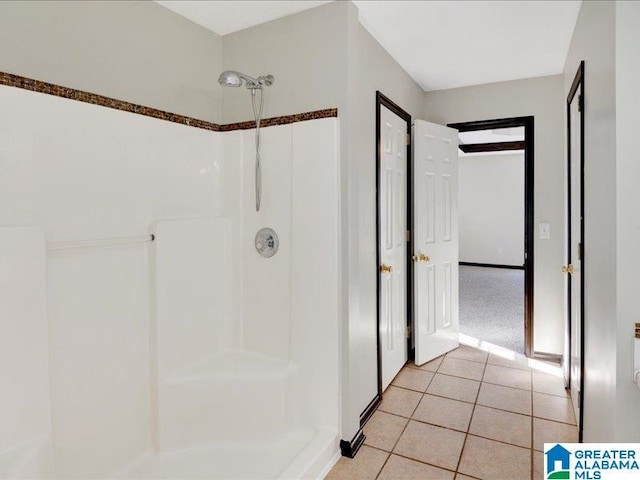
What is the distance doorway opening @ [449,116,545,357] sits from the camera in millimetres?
5349

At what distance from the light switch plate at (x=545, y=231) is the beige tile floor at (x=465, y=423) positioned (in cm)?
104

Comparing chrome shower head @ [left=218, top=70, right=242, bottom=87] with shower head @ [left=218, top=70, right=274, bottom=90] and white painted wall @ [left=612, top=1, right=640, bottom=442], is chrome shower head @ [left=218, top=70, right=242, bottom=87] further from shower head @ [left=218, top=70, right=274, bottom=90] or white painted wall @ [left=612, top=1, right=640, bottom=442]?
white painted wall @ [left=612, top=1, right=640, bottom=442]

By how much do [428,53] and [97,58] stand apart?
2.08 metres

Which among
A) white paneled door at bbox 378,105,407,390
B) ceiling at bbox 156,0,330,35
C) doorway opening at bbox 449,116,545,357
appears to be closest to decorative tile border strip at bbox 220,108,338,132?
ceiling at bbox 156,0,330,35

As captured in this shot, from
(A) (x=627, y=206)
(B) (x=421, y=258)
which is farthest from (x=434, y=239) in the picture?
(A) (x=627, y=206)

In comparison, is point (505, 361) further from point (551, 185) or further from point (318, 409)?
point (318, 409)

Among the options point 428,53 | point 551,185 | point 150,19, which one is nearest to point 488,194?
point 551,185

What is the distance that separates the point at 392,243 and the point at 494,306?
9.71 ft

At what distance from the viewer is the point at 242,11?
2113 millimetres

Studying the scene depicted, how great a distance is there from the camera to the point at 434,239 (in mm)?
3312

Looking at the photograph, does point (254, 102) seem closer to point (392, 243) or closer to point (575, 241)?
point (392, 243)

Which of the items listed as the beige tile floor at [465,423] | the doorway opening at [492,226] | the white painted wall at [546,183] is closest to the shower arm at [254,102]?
the beige tile floor at [465,423]

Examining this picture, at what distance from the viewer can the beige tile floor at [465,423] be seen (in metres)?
1.97

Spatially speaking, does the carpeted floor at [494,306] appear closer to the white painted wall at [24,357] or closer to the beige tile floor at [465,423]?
the beige tile floor at [465,423]
